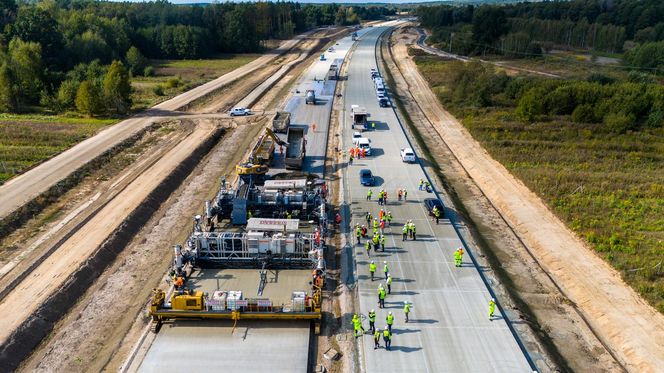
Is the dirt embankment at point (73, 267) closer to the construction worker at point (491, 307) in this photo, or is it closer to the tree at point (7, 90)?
the construction worker at point (491, 307)

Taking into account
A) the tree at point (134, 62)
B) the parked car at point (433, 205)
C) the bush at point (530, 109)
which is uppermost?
the tree at point (134, 62)

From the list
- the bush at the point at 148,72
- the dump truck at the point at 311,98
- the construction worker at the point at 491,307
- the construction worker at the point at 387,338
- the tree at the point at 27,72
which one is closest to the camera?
the construction worker at the point at 387,338

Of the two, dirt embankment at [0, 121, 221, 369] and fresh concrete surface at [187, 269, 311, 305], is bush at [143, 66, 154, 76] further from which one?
fresh concrete surface at [187, 269, 311, 305]

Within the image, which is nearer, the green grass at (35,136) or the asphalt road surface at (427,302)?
the asphalt road surface at (427,302)

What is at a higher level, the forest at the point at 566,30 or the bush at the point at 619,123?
the forest at the point at 566,30

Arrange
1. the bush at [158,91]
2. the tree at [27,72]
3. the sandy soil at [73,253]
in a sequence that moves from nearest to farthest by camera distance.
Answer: the sandy soil at [73,253]
the tree at [27,72]
the bush at [158,91]

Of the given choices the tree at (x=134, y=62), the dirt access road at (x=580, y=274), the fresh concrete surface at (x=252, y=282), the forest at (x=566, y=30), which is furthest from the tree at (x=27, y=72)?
the forest at (x=566, y=30)

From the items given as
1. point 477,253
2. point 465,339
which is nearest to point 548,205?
point 477,253
